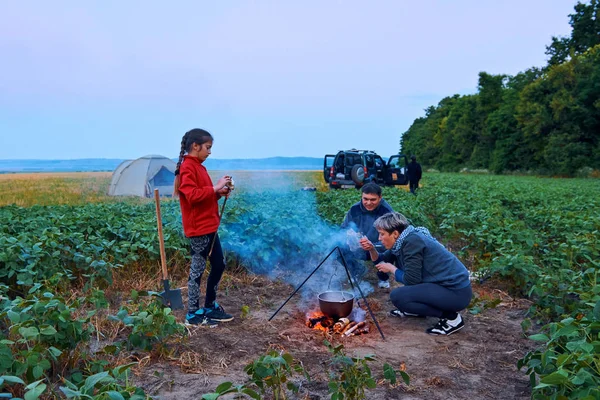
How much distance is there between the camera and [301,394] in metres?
2.78

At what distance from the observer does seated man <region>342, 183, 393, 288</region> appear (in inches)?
190

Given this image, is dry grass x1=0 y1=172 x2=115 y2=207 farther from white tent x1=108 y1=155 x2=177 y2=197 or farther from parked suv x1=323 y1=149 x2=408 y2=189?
parked suv x1=323 y1=149 x2=408 y2=189

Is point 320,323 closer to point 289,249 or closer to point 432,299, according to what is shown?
point 432,299

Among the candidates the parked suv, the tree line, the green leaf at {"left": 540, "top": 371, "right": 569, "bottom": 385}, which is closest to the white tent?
the parked suv

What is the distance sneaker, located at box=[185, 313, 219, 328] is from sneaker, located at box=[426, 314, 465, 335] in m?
1.93

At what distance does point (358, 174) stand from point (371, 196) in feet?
42.1

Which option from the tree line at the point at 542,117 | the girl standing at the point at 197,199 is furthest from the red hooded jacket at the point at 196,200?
the tree line at the point at 542,117

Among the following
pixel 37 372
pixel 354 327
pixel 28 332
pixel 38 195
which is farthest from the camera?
pixel 38 195

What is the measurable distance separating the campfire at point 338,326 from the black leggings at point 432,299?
41cm

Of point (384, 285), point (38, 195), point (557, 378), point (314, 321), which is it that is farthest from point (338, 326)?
point (38, 195)

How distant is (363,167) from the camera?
1786cm

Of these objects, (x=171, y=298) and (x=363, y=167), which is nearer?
(x=171, y=298)

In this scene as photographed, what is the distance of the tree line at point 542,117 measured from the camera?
29.2m

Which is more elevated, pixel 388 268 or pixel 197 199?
pixel 197 199
